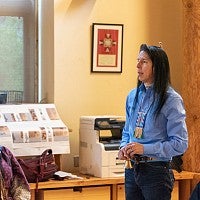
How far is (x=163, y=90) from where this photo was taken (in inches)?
118

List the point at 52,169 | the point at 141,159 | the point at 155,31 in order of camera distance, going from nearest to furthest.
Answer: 1. the point at 141,159
2. the point at 52,169
3. the point at 155,31

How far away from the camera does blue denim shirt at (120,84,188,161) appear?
9.46 feet

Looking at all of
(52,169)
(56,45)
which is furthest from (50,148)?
(56,45)

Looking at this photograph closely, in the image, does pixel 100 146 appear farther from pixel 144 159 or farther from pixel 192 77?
pixel 144 159

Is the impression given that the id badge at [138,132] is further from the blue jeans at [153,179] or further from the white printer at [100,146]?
the white printer at [100,146]

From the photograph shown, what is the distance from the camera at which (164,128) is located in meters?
2.96

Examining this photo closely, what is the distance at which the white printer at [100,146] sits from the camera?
4.32 meters

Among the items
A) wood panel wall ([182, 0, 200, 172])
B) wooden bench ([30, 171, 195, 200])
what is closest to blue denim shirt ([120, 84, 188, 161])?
wooden bench ([30, 171, 195, 200])

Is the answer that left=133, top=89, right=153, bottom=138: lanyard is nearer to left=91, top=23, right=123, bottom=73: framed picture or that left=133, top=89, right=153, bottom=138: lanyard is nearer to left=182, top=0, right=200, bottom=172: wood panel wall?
left=182, top=0, right=200, bottom=172: wood panel wall

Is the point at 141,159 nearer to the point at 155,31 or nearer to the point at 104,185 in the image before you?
the point at 104,185

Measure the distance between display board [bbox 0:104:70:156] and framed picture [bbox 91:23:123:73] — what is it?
2.21 feet

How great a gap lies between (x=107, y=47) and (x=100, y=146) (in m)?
1.08

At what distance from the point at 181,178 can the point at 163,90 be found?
5.67 feet

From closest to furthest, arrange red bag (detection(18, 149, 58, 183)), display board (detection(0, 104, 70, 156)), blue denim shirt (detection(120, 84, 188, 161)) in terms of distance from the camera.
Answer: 1. blue denim shirt (detection(120, 84, 188, 161))
2. red bag (detection(18, 149, 58, 183))
3. display board (detection(0, 104, 70, 156))
